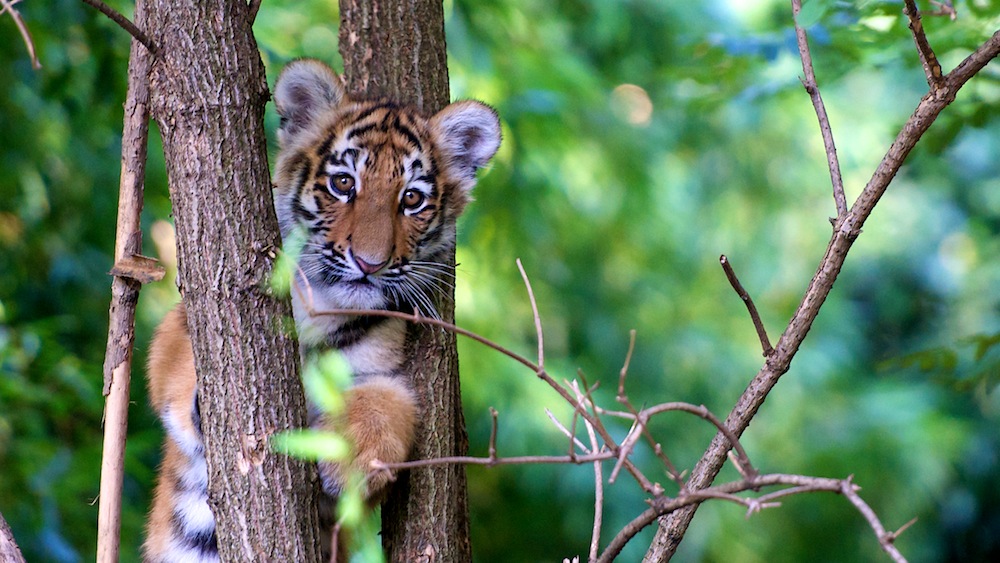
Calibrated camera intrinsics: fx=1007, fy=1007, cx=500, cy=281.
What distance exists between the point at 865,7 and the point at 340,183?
1.33m

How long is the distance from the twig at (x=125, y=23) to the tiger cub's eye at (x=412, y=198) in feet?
3.11

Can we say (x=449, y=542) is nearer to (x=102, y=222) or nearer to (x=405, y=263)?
(x=405, y=263)

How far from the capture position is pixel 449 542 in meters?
1.91

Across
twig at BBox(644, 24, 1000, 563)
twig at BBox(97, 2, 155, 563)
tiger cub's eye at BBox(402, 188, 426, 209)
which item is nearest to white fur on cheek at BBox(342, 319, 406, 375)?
tiger cub's eye at BBox(402, 188, 426, 209)

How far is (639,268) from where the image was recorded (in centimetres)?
650

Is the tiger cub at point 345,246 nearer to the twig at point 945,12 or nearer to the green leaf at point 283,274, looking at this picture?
the green leaf at point 283,274

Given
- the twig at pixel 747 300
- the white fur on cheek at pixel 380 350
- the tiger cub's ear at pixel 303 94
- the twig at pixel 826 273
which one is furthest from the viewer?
the tiger cub's ear at pixel 303 94

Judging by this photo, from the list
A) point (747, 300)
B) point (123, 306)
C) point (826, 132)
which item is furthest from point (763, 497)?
point (123, 306)

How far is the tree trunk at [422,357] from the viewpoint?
1.91m

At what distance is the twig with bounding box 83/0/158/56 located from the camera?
1.43 metres

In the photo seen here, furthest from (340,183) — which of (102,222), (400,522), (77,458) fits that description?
(102,222)

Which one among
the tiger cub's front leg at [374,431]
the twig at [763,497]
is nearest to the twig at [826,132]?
the twig at [763,497]

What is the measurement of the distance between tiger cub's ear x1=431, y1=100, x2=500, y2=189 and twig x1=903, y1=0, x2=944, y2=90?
118 centimetres

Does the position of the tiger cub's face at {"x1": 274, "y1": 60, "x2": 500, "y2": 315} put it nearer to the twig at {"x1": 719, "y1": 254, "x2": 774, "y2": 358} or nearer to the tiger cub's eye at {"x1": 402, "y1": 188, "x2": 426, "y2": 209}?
the tiger cub's eye at {"x1": 402, "y1": 188, "x2": 426, "y2": 209}
